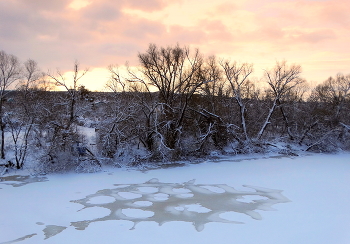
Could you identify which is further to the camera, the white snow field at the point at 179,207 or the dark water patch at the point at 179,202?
the dark water patch at the point at 179,202

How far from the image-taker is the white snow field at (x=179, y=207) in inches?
316

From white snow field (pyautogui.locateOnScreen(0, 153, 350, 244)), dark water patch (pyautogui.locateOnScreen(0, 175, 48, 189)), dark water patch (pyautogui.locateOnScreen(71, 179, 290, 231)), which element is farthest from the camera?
dark water patch (pyautogui.locateOnScreen(0, 175, 48, 189))

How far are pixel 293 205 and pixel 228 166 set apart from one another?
27.2ft

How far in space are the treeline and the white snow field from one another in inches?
92.2

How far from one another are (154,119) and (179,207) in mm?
11637

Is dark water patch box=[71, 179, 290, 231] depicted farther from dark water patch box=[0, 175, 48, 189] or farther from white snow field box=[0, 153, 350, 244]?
dark water patch box=[0, 175, 48, 189]

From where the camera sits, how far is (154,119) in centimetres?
2136

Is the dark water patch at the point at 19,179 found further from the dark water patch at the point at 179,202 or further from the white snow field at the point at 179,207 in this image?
the dark water patch at the point at 179,202

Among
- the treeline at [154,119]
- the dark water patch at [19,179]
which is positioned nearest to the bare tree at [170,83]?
the treeline at [154,119]

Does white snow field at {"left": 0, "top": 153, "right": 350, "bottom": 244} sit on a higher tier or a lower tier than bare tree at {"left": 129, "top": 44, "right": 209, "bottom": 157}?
lower

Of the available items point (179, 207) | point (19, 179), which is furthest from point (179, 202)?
point (19, 179)

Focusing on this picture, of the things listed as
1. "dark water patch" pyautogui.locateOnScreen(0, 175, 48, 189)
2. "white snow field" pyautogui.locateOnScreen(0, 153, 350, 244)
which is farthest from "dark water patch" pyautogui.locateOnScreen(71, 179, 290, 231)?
"dark water patch" pyautogui.locateOnScreen(0, 175, 48, 189)

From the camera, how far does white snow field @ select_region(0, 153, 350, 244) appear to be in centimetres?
802

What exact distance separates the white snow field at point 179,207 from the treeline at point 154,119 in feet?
7.69
